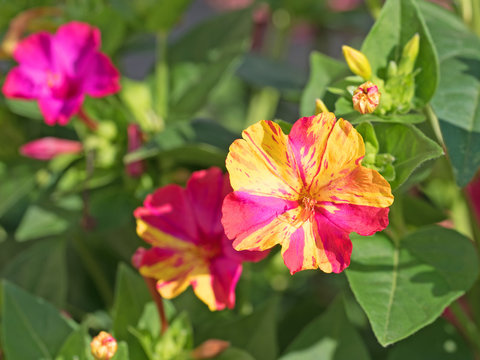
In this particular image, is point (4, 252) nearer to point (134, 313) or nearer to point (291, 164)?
point (134, 313)

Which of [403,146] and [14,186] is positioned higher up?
[403,146]

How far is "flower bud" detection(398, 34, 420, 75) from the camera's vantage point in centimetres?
62

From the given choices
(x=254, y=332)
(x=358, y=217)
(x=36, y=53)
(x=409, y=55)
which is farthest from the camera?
(x=36, y=53)

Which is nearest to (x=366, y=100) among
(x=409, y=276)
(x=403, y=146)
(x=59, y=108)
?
(x=403, y=146)

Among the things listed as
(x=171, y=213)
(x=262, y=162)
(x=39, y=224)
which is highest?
(x=262, y=162)

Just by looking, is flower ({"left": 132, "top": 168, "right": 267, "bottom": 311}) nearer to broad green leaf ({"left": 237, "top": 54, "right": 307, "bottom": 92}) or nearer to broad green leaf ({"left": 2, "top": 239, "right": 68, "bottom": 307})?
broad green leaf ({"left": 2, "top": 239, "right": 68, "bottom": 307})

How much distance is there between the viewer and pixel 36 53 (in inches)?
33.1

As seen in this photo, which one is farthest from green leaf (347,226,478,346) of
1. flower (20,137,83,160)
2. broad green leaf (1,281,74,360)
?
flower (20,137,83,160)

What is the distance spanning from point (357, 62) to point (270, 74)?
45 centimetres

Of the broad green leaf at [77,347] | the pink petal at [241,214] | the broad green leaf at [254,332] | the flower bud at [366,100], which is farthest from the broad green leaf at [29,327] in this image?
the flower bud at [366,100]

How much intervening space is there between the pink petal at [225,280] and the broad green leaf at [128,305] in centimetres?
11

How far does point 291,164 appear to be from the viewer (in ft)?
1.76

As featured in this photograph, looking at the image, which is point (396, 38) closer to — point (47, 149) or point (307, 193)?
point (307, 193)

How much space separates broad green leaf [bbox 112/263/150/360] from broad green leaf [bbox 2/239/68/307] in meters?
0.17
